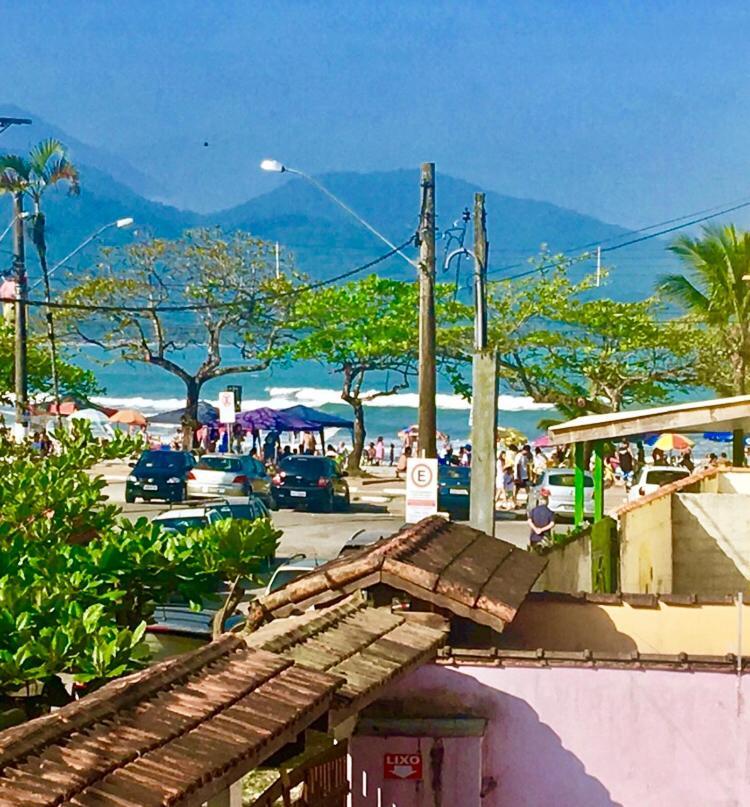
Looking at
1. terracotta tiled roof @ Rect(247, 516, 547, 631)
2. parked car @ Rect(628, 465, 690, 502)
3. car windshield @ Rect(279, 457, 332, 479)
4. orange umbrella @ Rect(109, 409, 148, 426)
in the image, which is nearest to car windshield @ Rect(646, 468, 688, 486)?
parked car @ Rect(628, 465, 690, 502)

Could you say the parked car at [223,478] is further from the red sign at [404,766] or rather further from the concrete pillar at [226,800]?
the concrete pillar at [226,800]

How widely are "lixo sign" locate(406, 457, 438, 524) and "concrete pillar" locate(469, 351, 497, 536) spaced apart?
1852 mm

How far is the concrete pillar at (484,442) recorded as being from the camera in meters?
17.0

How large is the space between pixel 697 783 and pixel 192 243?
5245 centimetres

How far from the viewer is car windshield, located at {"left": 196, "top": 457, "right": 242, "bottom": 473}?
1480 inches

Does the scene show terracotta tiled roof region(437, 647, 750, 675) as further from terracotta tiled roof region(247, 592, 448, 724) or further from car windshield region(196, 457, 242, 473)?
car windshield region(196, 457, 242, 473)

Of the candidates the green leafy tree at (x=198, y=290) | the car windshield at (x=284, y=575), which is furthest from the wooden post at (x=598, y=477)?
the green leafy tree at (x=198, y=290)

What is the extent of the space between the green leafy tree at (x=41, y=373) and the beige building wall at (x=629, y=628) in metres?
41.1

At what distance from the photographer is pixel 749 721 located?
8852 mm

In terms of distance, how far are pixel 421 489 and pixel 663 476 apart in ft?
47.9

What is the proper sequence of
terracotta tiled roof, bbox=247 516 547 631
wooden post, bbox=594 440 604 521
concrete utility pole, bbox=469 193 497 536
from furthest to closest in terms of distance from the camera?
wooden post, bbox=594 440 604 521 < concrete utility pole, bbox=469 193 497 536 < terracotta tiled roof, bbox=247 516 547 631

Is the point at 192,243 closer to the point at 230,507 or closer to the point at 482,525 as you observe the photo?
the point at 230,507

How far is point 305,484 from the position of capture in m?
37.2

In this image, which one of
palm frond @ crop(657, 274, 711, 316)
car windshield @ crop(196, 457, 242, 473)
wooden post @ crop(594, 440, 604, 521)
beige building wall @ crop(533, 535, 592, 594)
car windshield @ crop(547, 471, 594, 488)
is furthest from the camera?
car windshield @ crop(196, 457, 242, 473)
